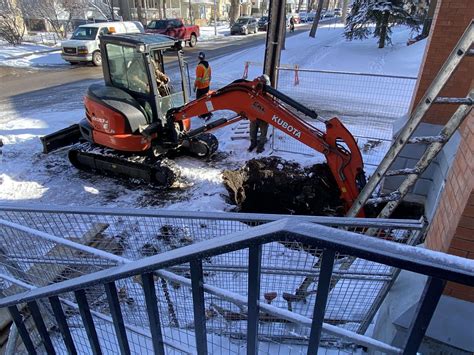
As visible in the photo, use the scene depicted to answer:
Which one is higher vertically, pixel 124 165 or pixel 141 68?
pixel 141 68

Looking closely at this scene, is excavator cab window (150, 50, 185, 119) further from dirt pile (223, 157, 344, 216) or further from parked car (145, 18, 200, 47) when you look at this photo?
parked car (145, 18, 200, 47)

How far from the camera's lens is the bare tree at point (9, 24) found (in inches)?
928

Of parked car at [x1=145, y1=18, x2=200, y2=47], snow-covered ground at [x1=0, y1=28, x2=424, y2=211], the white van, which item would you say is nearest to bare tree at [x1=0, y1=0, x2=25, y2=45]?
the white van

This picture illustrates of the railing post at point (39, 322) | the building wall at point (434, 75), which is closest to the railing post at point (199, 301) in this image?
the railing post at point (39, 322)

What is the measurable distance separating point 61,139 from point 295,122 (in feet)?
17.9

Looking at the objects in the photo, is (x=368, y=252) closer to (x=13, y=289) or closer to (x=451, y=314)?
(x=451, y=314)

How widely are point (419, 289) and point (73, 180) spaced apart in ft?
21.9

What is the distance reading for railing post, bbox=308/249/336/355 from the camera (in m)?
1.08

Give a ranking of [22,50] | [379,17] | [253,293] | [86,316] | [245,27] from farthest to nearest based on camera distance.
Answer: [245,27], [22,50], [379,17], [86,316], [253,293]

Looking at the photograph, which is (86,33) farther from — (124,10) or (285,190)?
(285,190)

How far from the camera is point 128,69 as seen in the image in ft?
23.3

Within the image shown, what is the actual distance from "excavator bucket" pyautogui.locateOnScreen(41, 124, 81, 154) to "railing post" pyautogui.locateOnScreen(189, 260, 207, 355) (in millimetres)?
7714

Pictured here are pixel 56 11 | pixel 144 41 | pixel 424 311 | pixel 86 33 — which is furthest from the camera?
pixel 56 11

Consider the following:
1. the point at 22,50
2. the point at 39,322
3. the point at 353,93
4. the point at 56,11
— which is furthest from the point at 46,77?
the point at 39,322
